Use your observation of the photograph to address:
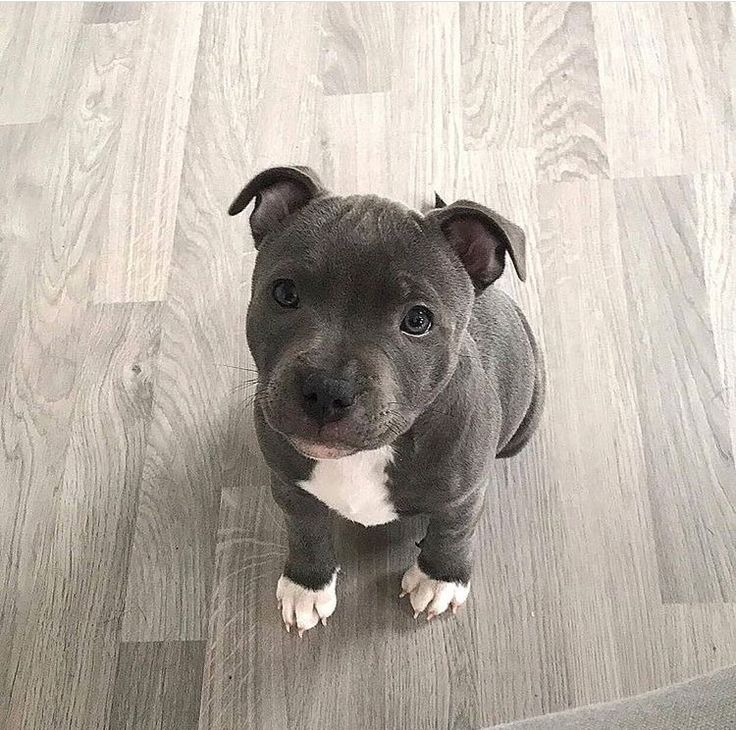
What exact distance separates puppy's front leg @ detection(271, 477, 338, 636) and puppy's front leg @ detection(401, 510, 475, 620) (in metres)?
0.19

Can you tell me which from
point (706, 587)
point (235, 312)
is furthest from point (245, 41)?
point (706, 587)

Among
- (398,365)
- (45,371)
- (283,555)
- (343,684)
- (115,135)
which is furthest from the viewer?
(115,135)

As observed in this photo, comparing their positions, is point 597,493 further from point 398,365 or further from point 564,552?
point 398,365

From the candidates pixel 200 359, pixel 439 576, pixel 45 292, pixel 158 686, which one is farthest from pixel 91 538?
pixel 439 576

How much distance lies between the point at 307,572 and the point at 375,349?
85 centimetres

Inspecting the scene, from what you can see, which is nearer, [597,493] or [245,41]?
[597,493]

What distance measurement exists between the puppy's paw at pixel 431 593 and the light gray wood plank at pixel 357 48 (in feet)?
5.12

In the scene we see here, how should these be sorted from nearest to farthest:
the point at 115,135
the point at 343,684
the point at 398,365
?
the point at 398,365
the point at 343,684
the point at 115,135

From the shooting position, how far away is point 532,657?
234 cm

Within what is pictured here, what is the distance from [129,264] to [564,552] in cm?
147

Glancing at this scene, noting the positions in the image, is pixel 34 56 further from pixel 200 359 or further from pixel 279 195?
pixel 279 195

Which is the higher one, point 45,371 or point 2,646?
point 45,371

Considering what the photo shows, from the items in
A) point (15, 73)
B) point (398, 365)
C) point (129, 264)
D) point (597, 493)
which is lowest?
point (597, 493)

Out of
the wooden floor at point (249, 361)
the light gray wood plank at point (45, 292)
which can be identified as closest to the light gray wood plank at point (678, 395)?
the wooden floor at point (249, 361)
